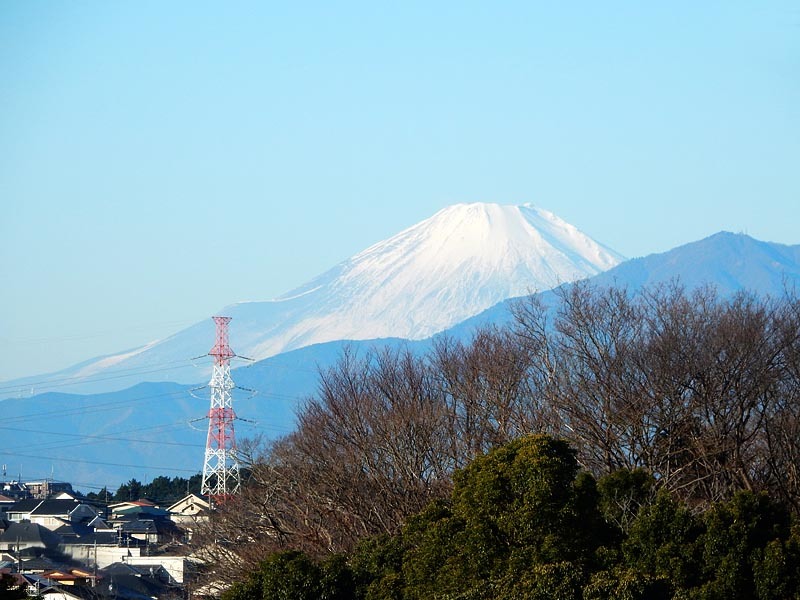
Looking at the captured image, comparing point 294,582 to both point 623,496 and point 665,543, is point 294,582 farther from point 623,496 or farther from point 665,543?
point 623,496

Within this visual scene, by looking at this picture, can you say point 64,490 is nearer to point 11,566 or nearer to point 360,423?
point 11,566

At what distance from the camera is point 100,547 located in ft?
187

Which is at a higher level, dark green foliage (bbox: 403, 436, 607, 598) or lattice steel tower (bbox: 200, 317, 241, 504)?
lattice steel tower (bbox: 200, 317, 241, 504)

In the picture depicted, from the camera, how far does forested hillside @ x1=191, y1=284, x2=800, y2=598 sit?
18.7m

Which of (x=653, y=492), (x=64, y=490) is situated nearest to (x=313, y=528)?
(x=653, y=492)

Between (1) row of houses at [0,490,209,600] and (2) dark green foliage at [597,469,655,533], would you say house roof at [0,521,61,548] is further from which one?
(2) dark green foliage at [597,469,655,533]

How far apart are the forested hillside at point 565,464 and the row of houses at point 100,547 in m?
8.22

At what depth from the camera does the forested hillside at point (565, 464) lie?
18688mm

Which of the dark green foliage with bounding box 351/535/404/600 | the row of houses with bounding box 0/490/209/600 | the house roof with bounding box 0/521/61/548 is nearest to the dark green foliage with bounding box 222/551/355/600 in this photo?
the dark green foliage with bounding box 351/535/404/600

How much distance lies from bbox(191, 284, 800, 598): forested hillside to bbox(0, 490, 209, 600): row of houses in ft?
27.0

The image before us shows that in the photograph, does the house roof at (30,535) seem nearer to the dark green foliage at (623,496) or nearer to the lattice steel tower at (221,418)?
the lattice steel tower at (221,418)

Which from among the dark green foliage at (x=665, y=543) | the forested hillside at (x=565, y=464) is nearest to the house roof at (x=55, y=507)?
the forested hillside at (x=565, y=464)

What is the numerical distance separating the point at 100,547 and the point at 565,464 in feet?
136

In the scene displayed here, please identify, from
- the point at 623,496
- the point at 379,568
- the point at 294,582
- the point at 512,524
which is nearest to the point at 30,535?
the point at 379,568
